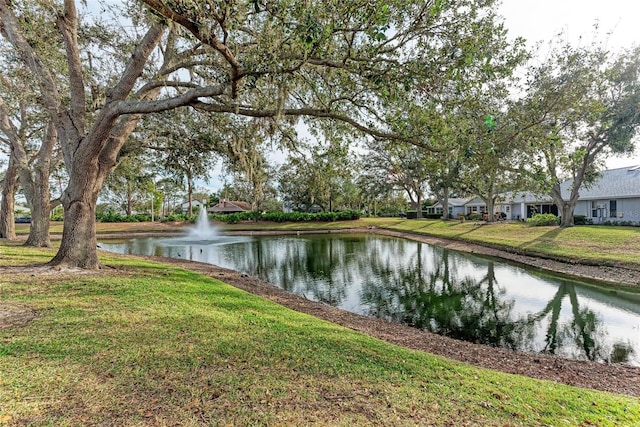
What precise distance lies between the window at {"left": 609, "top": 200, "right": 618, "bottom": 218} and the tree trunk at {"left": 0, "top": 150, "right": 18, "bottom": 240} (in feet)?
125

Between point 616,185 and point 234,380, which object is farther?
point 616,185

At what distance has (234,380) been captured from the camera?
308 centimetres

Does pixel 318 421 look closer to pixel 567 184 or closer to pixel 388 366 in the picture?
pixel 388 366

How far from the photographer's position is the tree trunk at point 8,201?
12.4 meters

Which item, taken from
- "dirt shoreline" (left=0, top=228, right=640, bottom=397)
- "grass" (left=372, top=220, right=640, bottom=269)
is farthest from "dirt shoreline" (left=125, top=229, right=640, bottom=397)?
"grass" (left=372, top=220, right=640, bottom=269)

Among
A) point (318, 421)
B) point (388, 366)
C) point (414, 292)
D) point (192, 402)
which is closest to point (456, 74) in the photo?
point (388, 366)

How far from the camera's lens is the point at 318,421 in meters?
2.55

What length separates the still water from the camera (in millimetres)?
6852

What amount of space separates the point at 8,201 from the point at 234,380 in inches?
636

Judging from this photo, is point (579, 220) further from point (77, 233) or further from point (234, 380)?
point (77, 233)

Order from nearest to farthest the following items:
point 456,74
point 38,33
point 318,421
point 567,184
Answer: point 318,421 < point 456,74 < point 38,33 < point 567,184

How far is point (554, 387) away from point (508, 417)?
153 centimetres

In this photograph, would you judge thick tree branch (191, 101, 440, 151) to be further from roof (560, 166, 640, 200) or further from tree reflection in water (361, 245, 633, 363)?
roof (560, 166, 640, 200)

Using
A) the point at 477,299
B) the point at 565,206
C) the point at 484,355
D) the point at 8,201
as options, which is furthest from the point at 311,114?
the point at 565,206
